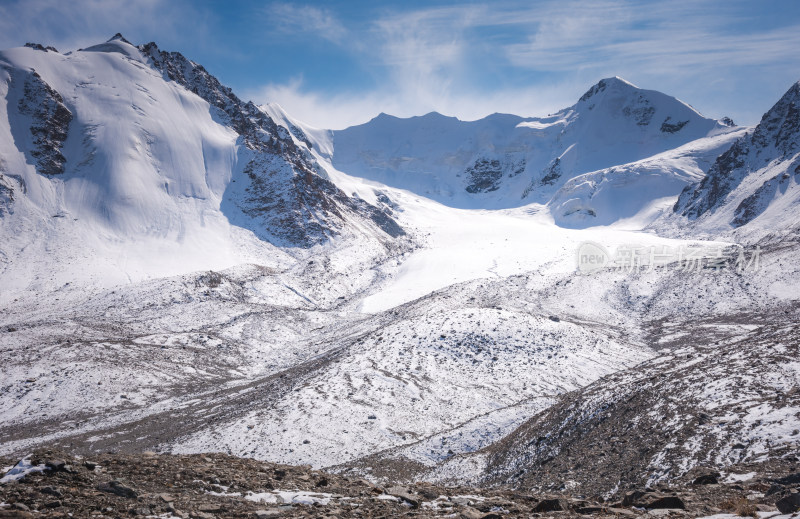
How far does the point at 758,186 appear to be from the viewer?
318ft

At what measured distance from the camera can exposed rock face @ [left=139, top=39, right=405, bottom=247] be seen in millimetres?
98625

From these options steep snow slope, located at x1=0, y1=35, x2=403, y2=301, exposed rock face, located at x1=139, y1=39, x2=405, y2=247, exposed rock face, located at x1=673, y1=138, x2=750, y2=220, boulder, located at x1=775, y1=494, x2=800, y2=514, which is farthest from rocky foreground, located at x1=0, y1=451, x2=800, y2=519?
exposed rock face, located at x1=673, y1=138, x2=750, y2=220

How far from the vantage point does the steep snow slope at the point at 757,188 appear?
81562 mm

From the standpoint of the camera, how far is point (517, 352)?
3794 centimetres

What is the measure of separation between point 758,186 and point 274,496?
116 meters

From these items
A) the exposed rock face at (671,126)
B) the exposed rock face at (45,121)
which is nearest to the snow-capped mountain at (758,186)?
the exposed rock face at (671,126)

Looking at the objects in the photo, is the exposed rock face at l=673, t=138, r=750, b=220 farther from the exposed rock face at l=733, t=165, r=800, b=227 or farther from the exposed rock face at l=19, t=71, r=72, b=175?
the exposed rock face at l=19, t=71, r=72, b=175

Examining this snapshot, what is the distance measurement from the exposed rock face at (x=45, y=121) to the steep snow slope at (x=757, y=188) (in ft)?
393

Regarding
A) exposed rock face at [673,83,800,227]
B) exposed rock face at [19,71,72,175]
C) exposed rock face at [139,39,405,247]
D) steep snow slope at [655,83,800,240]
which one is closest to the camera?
steep snow slope at [655,83,800,240]

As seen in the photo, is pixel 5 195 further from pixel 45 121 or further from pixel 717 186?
pixel 717 186

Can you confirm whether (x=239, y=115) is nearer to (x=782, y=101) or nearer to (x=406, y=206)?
(x=406, y=206)

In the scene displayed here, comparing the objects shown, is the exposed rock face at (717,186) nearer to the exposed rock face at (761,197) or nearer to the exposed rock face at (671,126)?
the exposed rock face at (761,197)

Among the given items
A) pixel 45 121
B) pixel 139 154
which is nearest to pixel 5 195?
pixel 45 121

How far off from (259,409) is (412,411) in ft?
31.7
